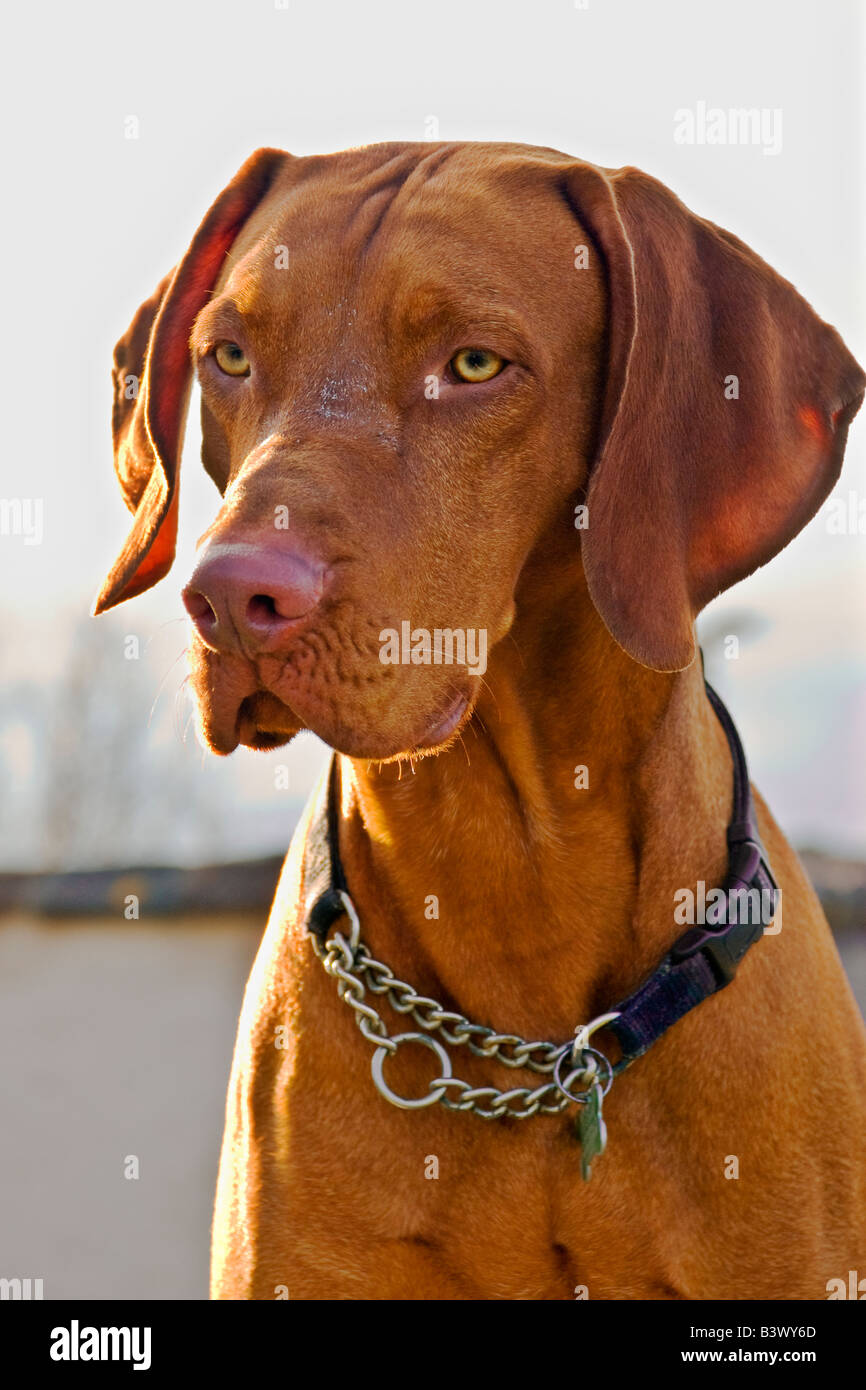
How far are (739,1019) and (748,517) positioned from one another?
2.95 ft

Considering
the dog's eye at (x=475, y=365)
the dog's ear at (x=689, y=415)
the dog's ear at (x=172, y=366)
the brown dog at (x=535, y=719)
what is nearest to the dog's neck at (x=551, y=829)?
the brown dog at (x=535, y=719)

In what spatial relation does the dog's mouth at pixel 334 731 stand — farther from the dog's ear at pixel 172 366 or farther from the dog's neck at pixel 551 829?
the dog's ear at pixel 172 366

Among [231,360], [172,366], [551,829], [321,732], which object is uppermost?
[172,366]

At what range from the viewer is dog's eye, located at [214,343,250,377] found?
8.66ft

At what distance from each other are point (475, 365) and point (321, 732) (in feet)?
2.19

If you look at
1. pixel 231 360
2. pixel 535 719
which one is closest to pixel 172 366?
pixel 231 360

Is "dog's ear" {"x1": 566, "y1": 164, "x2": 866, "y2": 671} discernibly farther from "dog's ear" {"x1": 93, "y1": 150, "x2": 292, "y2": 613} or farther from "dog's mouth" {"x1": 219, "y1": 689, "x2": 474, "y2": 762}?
"dog's ear" {"x1": 93, "y1": 150, "x2": 292, "y2": 613}

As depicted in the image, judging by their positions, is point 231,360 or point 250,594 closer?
point 250,594

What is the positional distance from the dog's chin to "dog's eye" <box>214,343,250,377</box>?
68 cm

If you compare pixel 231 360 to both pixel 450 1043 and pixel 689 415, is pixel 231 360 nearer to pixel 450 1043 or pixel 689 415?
pixel 689 415

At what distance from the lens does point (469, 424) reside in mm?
2426

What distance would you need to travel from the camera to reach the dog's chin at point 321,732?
2.31m

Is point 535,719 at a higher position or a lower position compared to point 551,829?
higher
